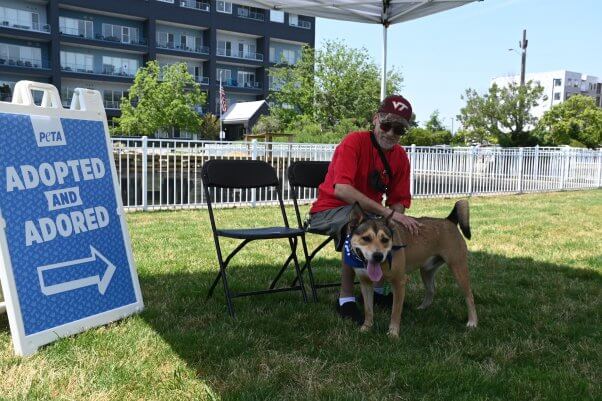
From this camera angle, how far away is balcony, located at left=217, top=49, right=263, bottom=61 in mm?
51000

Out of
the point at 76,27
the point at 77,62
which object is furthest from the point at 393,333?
the point at 76,27

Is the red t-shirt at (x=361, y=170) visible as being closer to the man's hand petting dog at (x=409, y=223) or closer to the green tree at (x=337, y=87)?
the man's hand petting dog at (x=409, y=223)

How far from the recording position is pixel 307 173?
4676mm

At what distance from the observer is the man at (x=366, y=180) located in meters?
3.68

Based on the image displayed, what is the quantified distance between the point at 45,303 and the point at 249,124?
44558 millimetres

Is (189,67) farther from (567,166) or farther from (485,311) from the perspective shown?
(485,311)

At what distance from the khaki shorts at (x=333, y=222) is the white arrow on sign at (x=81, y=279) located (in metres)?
1.47

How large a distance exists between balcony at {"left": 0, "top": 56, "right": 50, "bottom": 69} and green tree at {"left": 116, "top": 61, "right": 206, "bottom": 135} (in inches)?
286

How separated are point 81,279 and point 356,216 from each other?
1.75 meters

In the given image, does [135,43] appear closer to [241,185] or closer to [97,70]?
[97,70]

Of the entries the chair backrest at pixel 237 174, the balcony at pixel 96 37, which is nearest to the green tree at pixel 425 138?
the balcony at pixel 96 37

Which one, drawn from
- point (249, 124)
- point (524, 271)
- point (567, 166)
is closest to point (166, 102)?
point (249, 124)

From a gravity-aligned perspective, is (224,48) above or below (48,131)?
above

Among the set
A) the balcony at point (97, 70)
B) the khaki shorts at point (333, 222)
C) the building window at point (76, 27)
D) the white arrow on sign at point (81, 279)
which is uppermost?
the building window at point (76, 27)
